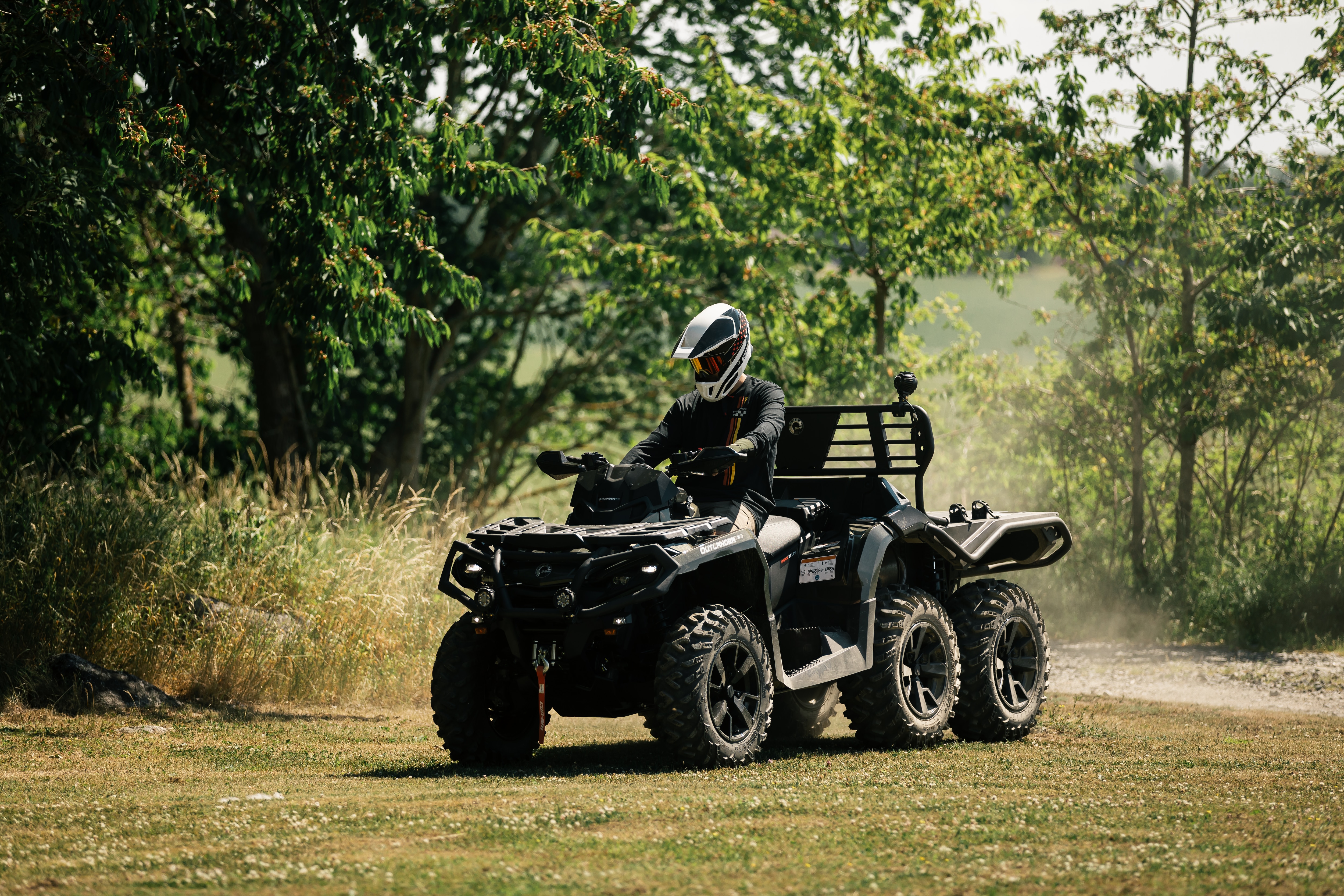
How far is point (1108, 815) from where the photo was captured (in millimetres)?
6422

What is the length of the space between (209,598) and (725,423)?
16.8ft

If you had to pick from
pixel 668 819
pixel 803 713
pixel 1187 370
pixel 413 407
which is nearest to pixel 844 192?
pixel 1187 370

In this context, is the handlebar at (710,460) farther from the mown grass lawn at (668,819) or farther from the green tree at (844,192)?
the green tree at (844,192)

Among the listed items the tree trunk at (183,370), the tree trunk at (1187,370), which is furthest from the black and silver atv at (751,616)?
the tree trunk at (183,370)

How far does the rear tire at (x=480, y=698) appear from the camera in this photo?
8.10m

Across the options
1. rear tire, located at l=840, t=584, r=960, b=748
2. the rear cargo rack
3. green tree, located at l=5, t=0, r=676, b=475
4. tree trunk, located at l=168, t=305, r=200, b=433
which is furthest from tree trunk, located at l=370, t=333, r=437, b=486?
rear tire, located at l=840, t=584, r=960, b=748

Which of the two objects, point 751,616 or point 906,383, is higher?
point 906,383

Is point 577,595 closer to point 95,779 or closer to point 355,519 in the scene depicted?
point 95,779

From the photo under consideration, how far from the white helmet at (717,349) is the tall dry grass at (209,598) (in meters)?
4.51

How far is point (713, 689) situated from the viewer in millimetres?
7891

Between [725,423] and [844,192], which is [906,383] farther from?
[844,192]

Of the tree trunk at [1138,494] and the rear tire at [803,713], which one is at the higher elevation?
the tree trunk at [1138,494]

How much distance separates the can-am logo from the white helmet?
1.01 metres

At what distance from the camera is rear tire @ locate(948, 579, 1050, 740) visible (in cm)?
941
